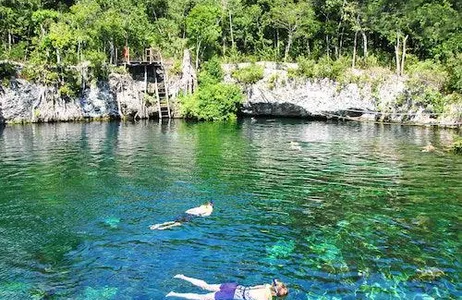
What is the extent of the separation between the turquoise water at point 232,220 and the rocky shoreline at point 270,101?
65.3ft

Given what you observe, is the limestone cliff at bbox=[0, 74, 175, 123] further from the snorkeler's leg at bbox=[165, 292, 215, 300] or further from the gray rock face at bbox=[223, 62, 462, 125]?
the snorkeler's leg at bbox=[165, 292, 215, 300]

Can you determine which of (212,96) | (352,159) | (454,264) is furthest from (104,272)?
(212,96)

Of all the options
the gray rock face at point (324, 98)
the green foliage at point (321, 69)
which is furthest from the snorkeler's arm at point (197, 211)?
the green foliage at point (321, 69)

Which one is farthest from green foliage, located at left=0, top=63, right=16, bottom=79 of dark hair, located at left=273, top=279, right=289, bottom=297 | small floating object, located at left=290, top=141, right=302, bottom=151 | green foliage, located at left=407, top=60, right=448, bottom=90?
dark hair, located at left=273, top=279, right=289, bottom=297

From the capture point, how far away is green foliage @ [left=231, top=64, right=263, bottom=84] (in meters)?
64.9

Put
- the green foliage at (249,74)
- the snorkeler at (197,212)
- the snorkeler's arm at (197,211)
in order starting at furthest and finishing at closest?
the green foliage at (249,74)
the snorkeler's arm at (197,211)
the snorkeler at (197,212)

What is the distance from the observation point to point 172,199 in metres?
23.1

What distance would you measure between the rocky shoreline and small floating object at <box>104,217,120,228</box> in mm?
42170

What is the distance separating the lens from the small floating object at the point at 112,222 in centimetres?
1925

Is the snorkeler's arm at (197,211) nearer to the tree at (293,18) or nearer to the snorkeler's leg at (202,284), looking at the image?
the snorkeler's leg at (202,284)

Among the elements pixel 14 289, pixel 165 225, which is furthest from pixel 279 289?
pixel 14 289

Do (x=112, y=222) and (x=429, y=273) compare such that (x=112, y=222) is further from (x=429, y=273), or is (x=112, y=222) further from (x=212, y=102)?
(x=212, y=102)

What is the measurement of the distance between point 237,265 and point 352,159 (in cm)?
2092

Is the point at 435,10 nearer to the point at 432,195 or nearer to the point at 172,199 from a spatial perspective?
the point at 432,195
